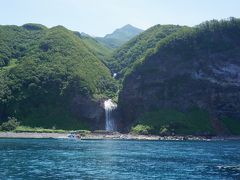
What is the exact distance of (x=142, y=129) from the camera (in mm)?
188250

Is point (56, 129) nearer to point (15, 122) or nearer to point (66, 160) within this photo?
point (15, 122)

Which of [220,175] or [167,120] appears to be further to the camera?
[167,120]

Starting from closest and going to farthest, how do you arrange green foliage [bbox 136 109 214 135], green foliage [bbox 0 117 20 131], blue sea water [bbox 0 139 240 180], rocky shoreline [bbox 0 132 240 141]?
blue sea water [bbox 0 139 240 180], rocky shoreline [bbox 0 132 240 141], green foliage [bbox 136 109 214 135], green foliage [bbox 0 117 20 131]

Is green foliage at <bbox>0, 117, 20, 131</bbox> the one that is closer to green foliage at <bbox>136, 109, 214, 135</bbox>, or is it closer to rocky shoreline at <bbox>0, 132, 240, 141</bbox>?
rocky shoreline at <bbox>0, 132, 240, 141</bbox>

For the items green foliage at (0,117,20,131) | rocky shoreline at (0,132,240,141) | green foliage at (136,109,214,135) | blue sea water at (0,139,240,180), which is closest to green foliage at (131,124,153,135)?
green foliage at (136,109,214,135)

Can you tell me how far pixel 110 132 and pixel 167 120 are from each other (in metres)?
23.9

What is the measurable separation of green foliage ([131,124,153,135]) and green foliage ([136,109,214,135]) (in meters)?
1.61

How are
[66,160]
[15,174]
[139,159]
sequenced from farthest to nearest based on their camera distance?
[139,159] < [66,160] < [15,174]

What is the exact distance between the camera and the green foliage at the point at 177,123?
18725 cm

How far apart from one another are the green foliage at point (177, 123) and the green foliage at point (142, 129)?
161cm

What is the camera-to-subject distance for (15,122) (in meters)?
196

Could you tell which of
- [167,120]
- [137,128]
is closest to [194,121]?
[167,120]

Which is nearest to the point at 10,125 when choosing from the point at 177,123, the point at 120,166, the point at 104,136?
the point at 104,136

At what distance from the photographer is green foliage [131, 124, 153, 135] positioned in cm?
18619
